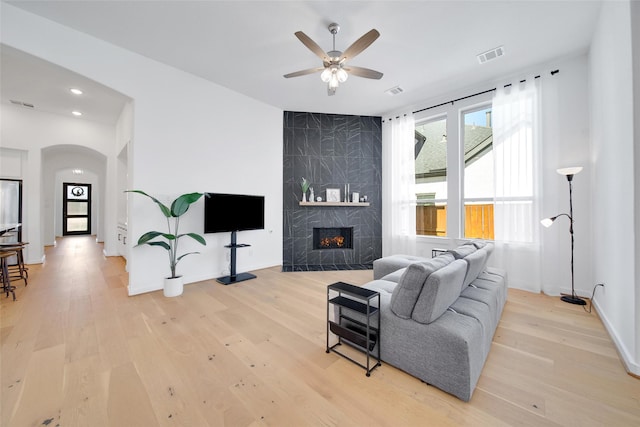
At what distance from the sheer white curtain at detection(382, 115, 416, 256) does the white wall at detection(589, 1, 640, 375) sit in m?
2.51

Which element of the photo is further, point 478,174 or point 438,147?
point 438,147

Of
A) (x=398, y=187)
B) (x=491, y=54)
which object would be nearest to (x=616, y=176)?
(x=491, y=54)

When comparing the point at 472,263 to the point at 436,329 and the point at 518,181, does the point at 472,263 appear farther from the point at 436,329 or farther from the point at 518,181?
the point at 518,181

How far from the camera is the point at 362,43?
2.49 metres

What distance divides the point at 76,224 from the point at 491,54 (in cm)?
1482

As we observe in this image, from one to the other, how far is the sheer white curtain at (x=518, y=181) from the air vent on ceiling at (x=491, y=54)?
2.35 feet

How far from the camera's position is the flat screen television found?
12.4 feet

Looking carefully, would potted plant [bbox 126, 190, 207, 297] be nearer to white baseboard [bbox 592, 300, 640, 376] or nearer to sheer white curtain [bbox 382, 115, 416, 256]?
sheer white curtain [bbox 382, 115, 416, 256]

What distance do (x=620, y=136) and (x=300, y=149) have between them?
4444mm

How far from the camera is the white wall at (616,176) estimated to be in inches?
73.3

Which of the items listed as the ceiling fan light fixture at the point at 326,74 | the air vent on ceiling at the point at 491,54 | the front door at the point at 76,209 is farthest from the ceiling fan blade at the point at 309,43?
the front door at the point at 76,209

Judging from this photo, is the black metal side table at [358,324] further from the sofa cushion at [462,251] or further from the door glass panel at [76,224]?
the door glass panel at [76,224]

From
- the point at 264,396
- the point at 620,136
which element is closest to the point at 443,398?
the point at 264,396

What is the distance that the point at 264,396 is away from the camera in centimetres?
159
